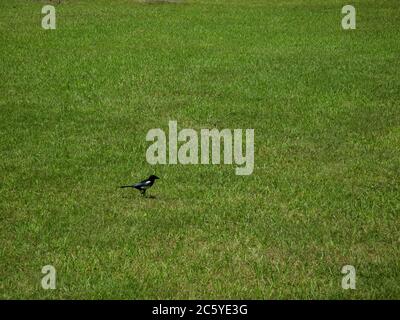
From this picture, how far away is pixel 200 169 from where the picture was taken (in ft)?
39.8

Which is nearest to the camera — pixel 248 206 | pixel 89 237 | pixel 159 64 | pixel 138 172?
pixel 89 237

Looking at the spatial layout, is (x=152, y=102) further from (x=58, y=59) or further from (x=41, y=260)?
(x=41, y=260)

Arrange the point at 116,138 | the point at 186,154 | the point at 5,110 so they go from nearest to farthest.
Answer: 1. the point at 186,154
2. the point at 116,138
3. the point at 5,110

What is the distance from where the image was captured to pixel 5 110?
16.1 meters

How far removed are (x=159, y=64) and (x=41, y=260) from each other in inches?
521

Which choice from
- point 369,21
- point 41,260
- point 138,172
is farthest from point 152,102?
point 369,21

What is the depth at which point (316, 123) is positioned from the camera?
15031 mm

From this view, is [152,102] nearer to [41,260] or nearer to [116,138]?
[116,138]

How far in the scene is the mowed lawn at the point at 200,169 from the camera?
8.24 meters

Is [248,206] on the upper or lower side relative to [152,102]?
lower

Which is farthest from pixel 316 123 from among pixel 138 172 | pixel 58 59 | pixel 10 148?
pixel 58 59

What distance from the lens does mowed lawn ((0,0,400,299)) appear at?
8.24 metres

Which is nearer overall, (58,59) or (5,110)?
(5,110)

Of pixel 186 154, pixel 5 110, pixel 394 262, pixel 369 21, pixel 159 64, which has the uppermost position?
pixel 369 21
